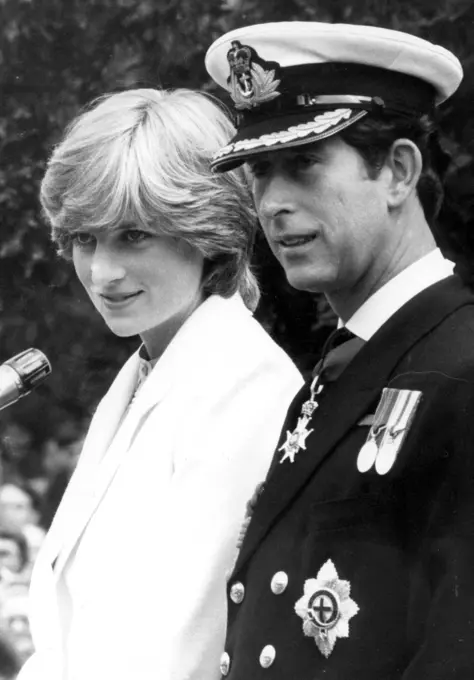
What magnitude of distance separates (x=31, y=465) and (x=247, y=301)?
44.3 inches

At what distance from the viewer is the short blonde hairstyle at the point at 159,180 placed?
2525mm

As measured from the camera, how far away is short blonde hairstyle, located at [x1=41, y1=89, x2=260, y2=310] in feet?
8.29

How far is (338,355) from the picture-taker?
79.0 inches

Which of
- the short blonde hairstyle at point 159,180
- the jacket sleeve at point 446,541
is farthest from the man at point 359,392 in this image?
the short blonde hairstyle at point 159,180

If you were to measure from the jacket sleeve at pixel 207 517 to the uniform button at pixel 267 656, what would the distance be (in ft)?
1.18

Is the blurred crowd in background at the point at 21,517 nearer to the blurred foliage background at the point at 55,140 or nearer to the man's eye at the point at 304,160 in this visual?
the blurred foliage background at the point at 55,140

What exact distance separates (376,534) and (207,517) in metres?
0.60

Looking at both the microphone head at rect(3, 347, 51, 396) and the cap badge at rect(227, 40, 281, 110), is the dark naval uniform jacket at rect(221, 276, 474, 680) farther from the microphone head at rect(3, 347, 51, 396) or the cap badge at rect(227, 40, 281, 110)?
the microphone head at rect(3, 347, 51, 396)

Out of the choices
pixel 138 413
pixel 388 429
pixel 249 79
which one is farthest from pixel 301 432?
pixel 138 413

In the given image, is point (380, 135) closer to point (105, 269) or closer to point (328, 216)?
point (328, 216)

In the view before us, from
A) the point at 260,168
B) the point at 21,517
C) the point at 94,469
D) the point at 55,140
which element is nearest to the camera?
the point at 260,168

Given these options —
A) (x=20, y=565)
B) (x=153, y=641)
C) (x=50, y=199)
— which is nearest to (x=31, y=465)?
(x=20, y=565)

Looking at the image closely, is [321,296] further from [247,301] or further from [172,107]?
[172,107]

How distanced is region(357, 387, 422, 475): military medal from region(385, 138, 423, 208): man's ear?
0.93ft
